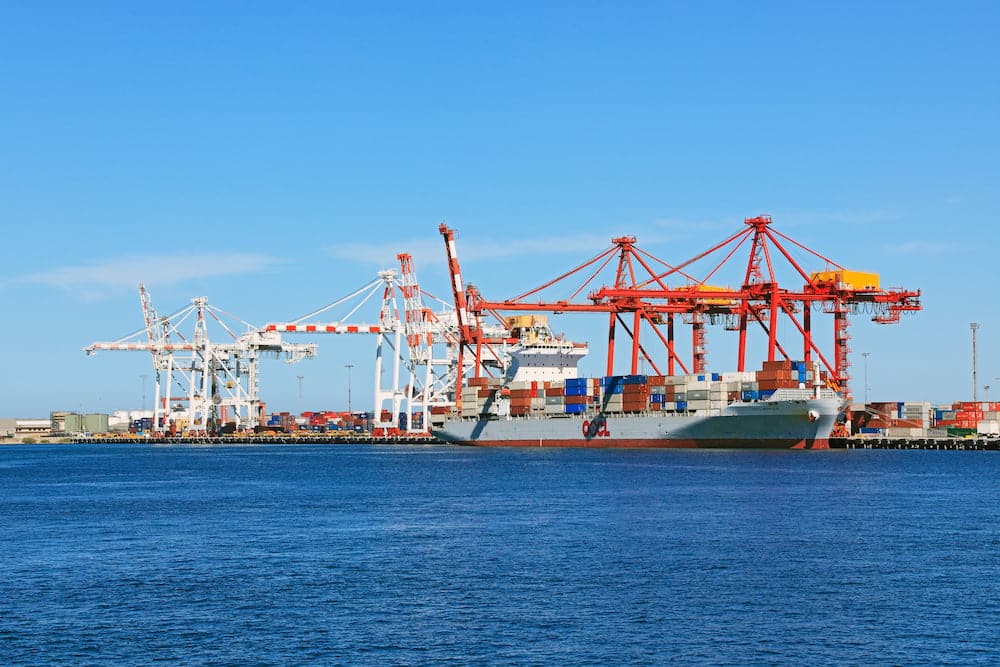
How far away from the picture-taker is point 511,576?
30.4 m

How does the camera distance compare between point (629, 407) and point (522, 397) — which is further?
point (522, 397)

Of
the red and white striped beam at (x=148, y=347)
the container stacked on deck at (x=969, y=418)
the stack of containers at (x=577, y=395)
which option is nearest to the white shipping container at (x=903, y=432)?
the container stacked on deck at (x=969, y=418)

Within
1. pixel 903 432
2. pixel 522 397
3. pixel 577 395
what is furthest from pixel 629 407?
pixel 903 432

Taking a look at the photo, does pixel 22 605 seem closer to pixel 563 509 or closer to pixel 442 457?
pixel 563 509

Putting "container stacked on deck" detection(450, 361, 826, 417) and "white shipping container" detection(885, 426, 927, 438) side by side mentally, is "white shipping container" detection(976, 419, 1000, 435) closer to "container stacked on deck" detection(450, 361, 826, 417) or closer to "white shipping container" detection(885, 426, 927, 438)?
"white shipping container" detection(885, 426, 927, 438)

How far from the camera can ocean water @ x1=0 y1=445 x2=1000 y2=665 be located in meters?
23.0

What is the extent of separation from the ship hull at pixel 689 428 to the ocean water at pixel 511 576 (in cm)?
3398

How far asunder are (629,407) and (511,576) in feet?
244

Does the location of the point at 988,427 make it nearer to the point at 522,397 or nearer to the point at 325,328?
the point at 522,397

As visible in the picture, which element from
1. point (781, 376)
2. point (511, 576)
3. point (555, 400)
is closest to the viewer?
point (511, 576)

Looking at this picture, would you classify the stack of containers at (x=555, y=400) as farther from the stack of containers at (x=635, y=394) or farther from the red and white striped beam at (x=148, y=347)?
the red and white striped beam at (x=148, y=347)

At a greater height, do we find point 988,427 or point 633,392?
point 633,392

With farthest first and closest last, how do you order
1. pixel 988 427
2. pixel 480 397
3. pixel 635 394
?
pixel 480 397 → pixel 988 427 → pixel 635 394

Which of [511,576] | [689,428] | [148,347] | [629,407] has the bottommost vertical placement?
[511,576]
